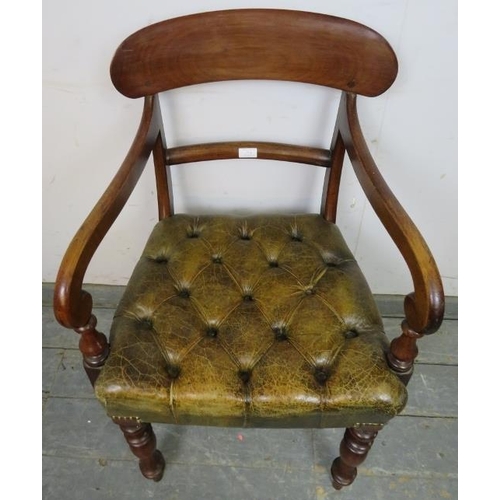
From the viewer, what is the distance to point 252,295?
2.79ft

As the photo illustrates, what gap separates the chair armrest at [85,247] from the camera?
2.09ft

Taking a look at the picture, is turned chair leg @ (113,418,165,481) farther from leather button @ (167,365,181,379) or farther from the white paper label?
the white paper label

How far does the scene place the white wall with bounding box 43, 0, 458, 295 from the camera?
0.82 m

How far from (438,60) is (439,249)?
1.81 feet

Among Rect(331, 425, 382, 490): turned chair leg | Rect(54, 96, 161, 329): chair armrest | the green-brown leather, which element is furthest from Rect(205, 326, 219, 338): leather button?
Rect(331, 425, 382, 490): turned chair leg

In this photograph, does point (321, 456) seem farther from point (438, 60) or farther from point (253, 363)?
point (438, 60)

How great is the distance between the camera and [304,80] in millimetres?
837


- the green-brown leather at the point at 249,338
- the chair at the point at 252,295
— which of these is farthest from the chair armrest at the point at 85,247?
the green-brown leather at the point at 249,338

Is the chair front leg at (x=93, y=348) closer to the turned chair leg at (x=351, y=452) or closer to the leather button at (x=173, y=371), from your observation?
the leather button at (x=173, y=371)

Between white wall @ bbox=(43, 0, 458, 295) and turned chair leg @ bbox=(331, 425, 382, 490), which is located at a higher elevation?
white wall @ bbox=(43, 0, 458, 295)

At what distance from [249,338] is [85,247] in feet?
1.03

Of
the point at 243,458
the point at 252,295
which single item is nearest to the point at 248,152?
the point at 252,295

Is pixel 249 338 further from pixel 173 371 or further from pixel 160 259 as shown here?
pixel 160 259
